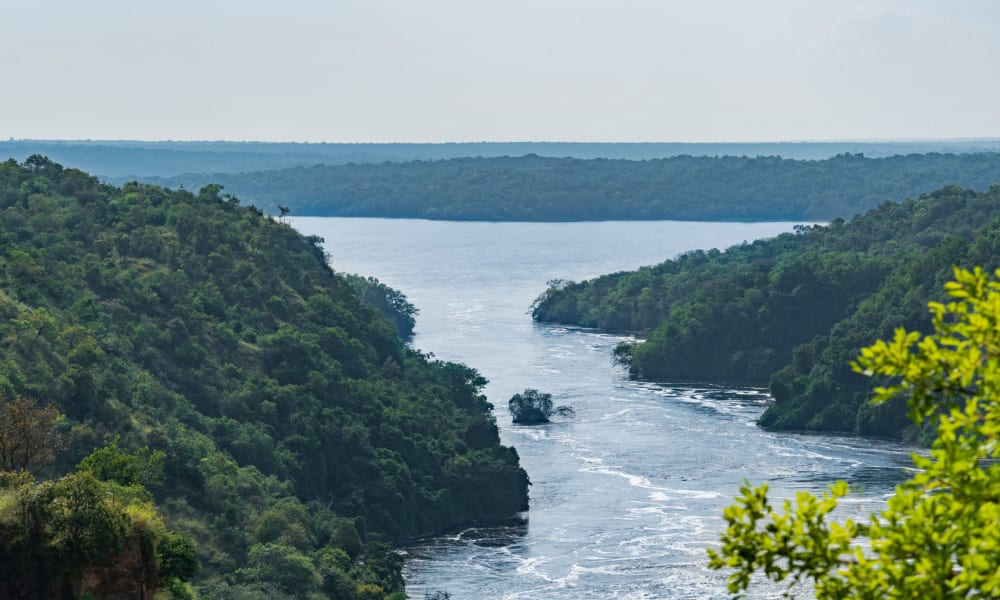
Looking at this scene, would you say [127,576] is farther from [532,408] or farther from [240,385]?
[532,408]

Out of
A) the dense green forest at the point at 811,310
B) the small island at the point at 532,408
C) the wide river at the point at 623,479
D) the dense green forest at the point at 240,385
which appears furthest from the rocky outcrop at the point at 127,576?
the dense green forest at the point at 811,310

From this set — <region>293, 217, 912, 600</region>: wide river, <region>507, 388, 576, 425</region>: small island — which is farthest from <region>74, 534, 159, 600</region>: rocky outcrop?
<region>507, 388, 576, 425</region>: small island

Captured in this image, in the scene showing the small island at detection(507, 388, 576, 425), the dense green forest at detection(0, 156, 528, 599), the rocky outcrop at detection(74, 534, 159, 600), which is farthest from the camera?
the small island at detection(507, 388, 576, 425)

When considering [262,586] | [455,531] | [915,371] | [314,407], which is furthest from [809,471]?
[915,371]

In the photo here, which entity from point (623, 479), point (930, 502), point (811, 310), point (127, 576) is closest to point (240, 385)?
point (623, 479)

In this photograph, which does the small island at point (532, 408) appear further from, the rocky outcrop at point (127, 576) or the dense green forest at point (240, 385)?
the rocky outcrop at point (127, 576)

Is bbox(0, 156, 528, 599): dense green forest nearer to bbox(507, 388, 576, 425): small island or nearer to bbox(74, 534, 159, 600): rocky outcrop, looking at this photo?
bbox(507, 388, 576, 425): small island

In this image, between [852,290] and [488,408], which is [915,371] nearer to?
[488,408]
